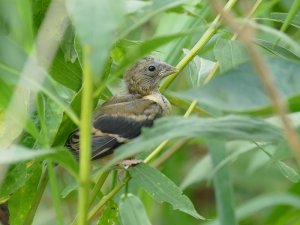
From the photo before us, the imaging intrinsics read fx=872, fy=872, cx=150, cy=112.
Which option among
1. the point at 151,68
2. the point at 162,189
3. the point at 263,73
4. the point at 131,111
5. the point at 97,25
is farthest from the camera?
the point at 151,68

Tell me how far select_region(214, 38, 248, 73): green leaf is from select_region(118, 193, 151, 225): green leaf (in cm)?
45

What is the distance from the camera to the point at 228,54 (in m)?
2.48

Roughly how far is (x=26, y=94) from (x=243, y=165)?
318 cm

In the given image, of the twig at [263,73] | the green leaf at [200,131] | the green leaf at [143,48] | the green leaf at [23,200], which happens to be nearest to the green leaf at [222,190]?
the green leaf at [23,200]

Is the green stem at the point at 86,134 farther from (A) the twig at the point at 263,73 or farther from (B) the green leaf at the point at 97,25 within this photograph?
(A) the twig at the point at 263,73

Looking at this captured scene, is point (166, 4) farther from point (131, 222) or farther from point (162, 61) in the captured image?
point (162, 61)

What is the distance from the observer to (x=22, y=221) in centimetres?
251

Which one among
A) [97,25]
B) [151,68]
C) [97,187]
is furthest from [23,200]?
[151,68]

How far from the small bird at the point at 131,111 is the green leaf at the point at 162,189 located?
0.31 metres

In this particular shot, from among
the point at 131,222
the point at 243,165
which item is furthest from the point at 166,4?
the point at 243,165

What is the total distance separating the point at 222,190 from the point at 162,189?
328 mm

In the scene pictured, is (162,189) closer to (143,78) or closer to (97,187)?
(97,187)

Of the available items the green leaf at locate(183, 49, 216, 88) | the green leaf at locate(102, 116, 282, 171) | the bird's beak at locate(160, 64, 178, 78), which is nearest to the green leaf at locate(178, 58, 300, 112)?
the green leaf at locate(102, 116, 282, 171)

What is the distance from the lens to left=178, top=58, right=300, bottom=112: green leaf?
5.38ft
